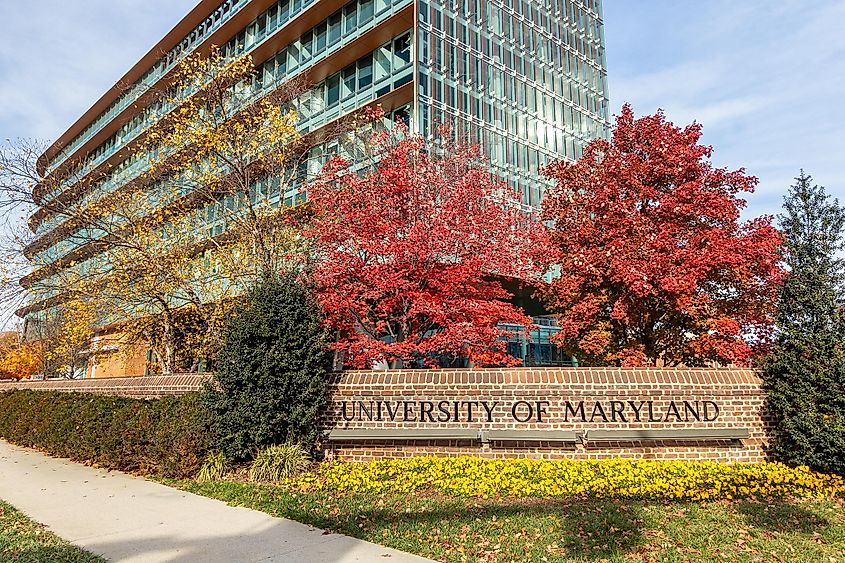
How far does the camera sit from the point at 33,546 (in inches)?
240

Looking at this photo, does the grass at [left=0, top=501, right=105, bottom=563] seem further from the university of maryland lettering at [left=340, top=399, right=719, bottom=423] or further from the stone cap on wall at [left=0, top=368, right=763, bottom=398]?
the university of maryland lettering at [left=340, top=399, right=719, bottom=423]

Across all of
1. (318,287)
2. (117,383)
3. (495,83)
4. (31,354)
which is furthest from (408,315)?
(31,354)

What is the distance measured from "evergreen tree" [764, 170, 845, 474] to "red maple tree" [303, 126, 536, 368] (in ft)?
17.4

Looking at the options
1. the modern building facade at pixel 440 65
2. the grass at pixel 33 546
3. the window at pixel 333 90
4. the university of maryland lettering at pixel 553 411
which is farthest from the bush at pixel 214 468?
the window at pixel 333 90

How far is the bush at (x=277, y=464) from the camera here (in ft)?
29.9

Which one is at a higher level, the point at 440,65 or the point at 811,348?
the point at 440,65

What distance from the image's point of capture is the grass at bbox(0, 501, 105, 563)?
5664mm

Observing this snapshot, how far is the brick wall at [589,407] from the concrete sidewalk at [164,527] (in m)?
3.01

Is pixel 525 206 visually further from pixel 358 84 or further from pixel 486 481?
pixel 486 481

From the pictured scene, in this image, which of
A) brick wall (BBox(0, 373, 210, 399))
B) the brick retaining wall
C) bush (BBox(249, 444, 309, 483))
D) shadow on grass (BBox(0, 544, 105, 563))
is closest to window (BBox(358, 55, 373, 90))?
brick wall (BBox(0, 373, 210, 399))

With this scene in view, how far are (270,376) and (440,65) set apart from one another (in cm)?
2070

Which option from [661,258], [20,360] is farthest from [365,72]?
[20,360]

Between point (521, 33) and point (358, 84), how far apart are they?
10.4m

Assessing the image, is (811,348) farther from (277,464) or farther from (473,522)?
(277,464)
